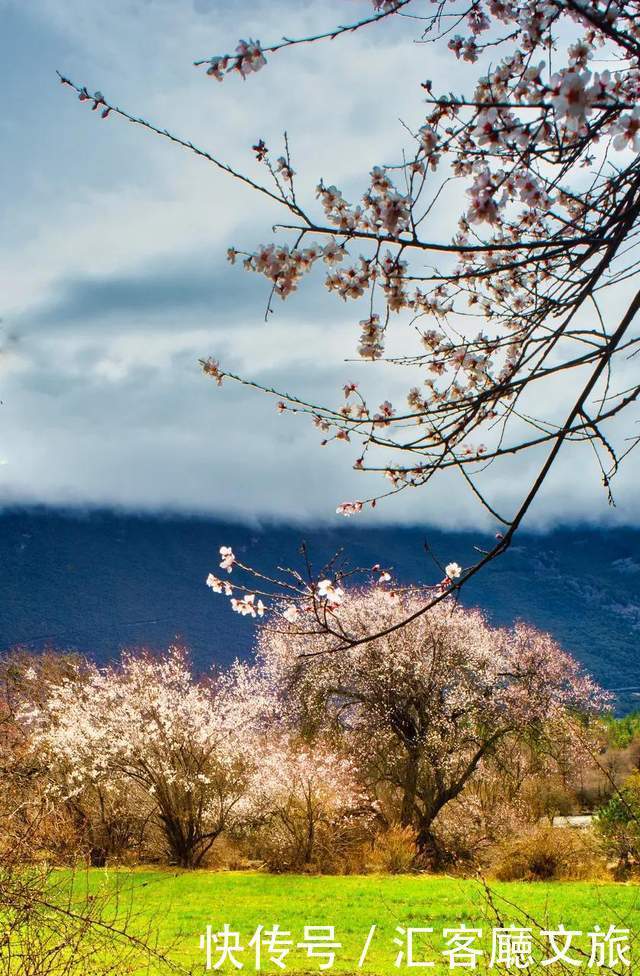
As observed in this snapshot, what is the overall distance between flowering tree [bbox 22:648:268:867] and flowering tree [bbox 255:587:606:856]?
3.24m

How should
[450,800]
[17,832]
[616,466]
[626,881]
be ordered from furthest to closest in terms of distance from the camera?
[450,800] → [626,881] → [17,832] → [616,466]

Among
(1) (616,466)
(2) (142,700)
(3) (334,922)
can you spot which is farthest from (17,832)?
(2) (142,700)

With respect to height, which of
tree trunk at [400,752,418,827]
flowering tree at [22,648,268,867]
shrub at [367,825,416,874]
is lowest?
shrub at [367,825,416,874]

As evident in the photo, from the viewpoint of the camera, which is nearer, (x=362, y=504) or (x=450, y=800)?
(x=362, y=504)

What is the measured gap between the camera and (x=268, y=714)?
2378cm

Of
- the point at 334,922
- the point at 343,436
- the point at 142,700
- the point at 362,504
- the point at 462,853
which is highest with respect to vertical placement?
the point at 343,436

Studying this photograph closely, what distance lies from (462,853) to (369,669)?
535 centimetres

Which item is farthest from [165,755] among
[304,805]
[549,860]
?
[549,860]

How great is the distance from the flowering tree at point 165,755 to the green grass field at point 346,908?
2.06m

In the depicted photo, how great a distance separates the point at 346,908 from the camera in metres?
13.6

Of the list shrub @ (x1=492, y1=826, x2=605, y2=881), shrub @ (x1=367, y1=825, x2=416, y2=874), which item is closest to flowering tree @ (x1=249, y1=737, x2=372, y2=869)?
shrub @ (x1=367, y1=825, x2=416, y2=874)

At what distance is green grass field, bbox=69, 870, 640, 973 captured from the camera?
1007 centimetres

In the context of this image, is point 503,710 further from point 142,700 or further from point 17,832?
point 17,832

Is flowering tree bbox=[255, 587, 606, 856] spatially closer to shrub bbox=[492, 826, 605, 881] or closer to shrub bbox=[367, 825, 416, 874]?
shrub bbox=[367, 825, 416, 874]
